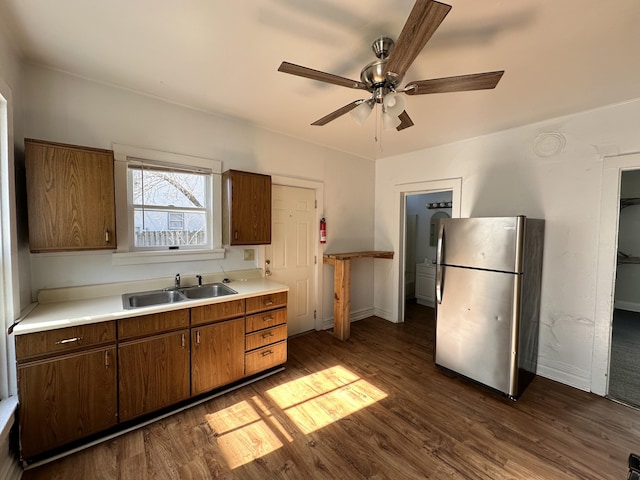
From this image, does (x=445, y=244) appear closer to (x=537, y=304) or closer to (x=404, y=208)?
(x=537, y=304)

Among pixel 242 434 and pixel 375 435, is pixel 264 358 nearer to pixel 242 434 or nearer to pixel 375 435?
pixel 242 434

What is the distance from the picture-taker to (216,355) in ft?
7.31

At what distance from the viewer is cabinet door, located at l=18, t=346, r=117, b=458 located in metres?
1.56

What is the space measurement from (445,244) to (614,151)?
1.61m

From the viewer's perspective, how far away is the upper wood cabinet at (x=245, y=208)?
2611mm

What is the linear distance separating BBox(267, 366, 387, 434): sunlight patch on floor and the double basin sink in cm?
106

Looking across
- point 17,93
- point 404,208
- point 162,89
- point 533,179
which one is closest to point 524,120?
point 533,179

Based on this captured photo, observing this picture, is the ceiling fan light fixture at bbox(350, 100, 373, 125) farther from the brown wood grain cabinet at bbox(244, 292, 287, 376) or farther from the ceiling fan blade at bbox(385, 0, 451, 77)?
the brown wood grain cabinet at bbox(244, 292, 287, 376)

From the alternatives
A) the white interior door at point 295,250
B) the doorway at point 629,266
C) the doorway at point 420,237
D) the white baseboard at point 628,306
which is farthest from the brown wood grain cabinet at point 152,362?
the white baseboard at point 628,306

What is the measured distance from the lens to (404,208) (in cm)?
405

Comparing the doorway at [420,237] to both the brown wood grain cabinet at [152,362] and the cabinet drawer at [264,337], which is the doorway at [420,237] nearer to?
the cabinet drawer at [264,337]

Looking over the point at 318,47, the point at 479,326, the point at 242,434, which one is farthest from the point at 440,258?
the point at 242,434

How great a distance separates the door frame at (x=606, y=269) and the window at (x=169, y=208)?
12.3 ft

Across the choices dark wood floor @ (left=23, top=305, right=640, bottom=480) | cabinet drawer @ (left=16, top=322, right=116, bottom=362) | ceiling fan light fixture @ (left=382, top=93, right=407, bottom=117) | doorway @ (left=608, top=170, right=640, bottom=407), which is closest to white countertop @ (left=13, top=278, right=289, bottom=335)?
cabinet drawer @ (left=16, top=322, right=116, bottom=362)
